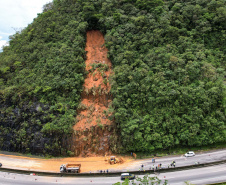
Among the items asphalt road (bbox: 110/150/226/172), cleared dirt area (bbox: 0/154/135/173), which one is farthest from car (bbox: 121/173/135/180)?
cleared dirt area (bbox: 0/154/135/173)

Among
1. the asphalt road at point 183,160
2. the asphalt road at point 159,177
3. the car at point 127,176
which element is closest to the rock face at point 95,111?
the asphalt road at point 183,160

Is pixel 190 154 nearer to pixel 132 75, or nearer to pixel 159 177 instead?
pixel 159 177

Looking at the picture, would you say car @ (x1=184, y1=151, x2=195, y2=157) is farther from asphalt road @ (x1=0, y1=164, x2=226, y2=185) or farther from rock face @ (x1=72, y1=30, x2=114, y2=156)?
rock face @ (x1=72, y1=30, x2=114, y2=156)

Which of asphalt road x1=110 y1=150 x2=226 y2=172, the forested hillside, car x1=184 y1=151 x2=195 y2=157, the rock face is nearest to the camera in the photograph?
asphalt road x1=110 y1=150 x2=226 y2=172

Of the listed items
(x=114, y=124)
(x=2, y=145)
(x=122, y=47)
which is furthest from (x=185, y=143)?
(x=2, y=145)

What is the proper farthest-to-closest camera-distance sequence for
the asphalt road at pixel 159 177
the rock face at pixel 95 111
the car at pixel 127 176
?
the rock face at pixel 95 111 → the car at pixel 127 176 → the asphalt road at pixel 159 177

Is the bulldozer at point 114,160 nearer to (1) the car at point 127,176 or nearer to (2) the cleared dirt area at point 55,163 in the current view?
(2) the cleared dirt area at point 55,163
